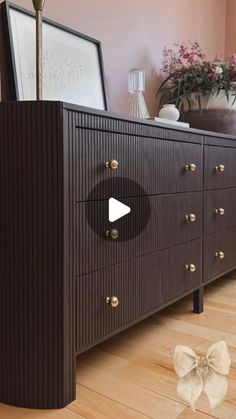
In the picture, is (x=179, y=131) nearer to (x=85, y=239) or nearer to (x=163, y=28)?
(x=85, y=239)

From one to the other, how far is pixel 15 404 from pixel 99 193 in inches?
23.0

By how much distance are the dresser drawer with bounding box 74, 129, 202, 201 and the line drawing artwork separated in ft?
1.61

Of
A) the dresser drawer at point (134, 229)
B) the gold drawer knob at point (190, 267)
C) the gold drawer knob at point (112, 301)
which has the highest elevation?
the dresser drawer at point (134, 229)

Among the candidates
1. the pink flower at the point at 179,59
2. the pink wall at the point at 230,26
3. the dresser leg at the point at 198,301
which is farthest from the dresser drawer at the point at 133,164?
the pink wall at the point at 230,26

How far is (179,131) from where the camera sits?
1426 millimetres

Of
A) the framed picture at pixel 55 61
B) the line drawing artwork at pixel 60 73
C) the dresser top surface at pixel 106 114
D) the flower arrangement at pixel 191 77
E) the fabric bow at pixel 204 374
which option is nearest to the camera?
the fabric bow at pixel 204 374

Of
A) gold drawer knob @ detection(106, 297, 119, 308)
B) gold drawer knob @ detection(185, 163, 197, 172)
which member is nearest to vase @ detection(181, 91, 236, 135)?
gold drawer knob @ detection(185, 163, 197, 172)

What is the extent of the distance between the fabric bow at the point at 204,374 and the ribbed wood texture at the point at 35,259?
45 cm

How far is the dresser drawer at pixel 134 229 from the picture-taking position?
1019mm

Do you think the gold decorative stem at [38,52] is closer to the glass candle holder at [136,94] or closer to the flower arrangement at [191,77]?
the glass candle holder at [136,94]

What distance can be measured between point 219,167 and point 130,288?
797 mm

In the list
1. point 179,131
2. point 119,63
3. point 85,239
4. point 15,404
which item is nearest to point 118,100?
point 119,63
